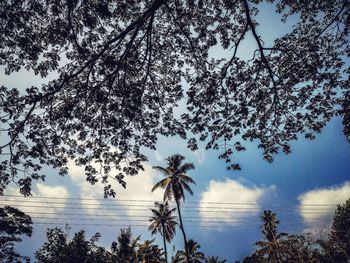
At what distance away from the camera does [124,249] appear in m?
36.9

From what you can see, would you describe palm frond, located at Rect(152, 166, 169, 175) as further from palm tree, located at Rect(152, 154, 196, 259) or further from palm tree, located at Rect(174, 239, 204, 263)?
palm tree, located at Rect(174, 239, 204, 263)

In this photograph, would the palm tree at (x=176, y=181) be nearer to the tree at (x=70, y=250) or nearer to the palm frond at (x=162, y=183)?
the palm frond at (x=162, y=183)

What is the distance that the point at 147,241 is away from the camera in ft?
117

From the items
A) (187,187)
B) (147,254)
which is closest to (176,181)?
(187,187)

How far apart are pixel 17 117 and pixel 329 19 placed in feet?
32.2

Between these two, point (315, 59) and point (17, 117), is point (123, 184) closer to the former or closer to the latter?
point (17, 117)

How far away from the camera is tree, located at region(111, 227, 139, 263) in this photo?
35781mm

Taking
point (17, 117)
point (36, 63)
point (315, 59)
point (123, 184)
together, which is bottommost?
point (123, 184)

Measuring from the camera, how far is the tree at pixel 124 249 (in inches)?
1409

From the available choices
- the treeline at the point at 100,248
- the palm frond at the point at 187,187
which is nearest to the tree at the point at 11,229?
the treeline at the point at 100,248

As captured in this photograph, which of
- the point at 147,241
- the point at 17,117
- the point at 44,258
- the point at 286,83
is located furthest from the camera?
the point at 44,258

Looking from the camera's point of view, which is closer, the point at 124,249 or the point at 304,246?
the point at 304,246

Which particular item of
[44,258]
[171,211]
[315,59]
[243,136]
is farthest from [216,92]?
[44,258]

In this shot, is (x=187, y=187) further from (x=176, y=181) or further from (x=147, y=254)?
(x=147, y=254)
